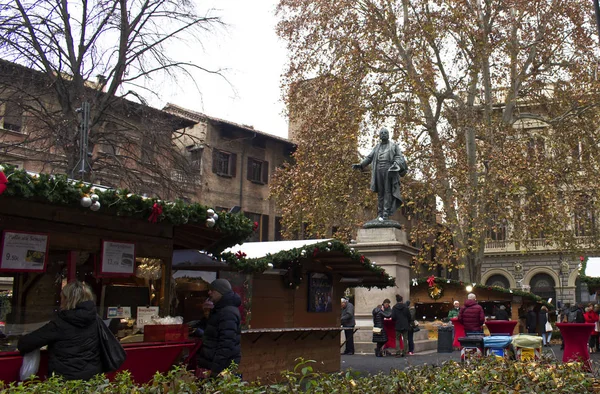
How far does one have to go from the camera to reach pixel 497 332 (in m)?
13.2

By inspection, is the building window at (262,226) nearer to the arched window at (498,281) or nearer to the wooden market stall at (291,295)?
the arched window at (498,281)

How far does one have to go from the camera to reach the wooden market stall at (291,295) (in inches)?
422

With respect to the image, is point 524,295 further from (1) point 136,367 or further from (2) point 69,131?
(1) point 136,367

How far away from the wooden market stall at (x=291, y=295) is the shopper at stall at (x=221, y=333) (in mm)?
2081

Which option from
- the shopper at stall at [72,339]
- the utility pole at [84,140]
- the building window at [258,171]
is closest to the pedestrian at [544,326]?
the utility pole at [84,140]

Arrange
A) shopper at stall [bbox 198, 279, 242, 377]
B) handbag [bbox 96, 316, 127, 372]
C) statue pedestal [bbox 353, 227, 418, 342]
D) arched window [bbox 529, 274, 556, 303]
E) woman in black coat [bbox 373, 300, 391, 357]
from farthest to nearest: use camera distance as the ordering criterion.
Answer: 1. arched window [bbox 529, 274, 556, 303]
2. statue pedestal [bbox 353, 227, 418, 342]
3. woman in black coat [bbox 373, 300, 391, 357]
4. shopper at stall [bbox 198, 279, 242, 377]
5. handbag [bbox 96, 316, 127, 372]

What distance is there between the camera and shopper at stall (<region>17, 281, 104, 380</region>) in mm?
5766

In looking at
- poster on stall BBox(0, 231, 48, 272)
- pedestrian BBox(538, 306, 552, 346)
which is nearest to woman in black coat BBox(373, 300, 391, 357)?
pedestrian BBox(538, 306, 552, 346)

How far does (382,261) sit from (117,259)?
10.4m

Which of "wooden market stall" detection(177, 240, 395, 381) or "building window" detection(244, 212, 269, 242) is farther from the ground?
"building window" detection(244, 212, 269, 242)

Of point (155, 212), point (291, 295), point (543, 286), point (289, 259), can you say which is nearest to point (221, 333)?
point (155, 212)

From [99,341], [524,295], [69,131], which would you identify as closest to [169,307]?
[99,341]

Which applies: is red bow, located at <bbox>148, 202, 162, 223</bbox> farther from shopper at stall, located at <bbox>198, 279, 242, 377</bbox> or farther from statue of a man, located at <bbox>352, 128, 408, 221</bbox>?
statue of a man, located at <bbox>352, 128, 408, 221</bbox>

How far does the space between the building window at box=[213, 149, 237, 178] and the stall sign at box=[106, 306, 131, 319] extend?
30172 millimetres
